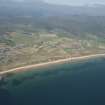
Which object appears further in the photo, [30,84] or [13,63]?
[13,63]

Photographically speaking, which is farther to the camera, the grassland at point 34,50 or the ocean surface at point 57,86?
the grassland at point 34,50

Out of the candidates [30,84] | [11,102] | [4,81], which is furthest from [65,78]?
[11,102]

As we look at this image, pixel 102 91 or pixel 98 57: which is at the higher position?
pixel 102 91

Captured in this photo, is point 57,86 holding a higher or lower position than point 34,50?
higher

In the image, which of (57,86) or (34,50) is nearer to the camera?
(57,86)

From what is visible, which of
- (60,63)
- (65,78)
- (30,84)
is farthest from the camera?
(60,63)

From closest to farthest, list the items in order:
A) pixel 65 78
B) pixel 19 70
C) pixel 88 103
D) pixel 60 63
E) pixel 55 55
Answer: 1. pixel 88 103
2. pixel 65 78
3. pixel 19 70
4. pixel 60 63
5. pixel 55 55

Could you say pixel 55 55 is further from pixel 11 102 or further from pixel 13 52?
pixel 11 102

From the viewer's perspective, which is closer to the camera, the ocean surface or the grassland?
the ocean surface
